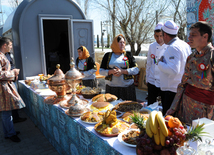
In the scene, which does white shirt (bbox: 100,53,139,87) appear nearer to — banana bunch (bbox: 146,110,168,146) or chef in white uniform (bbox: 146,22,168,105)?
chef in white uniform (bbox: 146,22,168,105)

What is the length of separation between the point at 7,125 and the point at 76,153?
186 centimetres

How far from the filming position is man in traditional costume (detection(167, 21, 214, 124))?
173cm

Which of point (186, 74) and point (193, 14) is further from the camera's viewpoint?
point (193, 14)

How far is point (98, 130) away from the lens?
1784 mm

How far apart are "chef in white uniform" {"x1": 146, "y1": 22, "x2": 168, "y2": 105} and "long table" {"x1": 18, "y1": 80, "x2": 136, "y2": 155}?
153 cm

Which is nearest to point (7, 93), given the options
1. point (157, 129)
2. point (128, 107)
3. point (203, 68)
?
point (128, 107)

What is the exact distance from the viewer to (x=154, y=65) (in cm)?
339

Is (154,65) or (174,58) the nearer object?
(174,58)

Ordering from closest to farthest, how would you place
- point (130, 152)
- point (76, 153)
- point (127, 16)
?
point (130, 152) → point (76, 153) → point (127, 16)

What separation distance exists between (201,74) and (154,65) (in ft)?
5.36

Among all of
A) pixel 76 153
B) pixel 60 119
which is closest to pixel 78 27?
pixel 60 119

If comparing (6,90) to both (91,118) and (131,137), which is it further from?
(131,137)

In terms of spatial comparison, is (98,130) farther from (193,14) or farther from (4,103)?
(193,14)

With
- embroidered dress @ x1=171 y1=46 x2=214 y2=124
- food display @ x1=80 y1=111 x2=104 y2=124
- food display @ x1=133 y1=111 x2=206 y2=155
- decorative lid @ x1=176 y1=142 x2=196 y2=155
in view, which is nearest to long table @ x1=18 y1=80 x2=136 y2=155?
food display @ x1=80 y1=111 x2=104 y2=124
